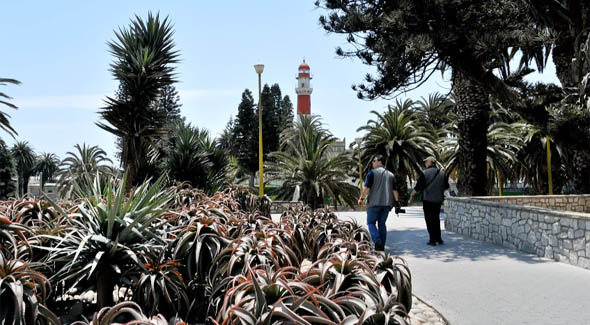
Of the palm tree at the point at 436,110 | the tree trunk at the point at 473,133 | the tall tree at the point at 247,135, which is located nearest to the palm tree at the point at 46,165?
the tall tree at the point at 247,135

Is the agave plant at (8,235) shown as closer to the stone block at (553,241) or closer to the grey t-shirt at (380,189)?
the grey t-shirt at (380,189)

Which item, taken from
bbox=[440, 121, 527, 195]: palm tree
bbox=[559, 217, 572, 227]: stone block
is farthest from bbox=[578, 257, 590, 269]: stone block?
bbox=[440, 121, 527, 195]: palm tree

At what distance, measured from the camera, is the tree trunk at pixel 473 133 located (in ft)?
40.8

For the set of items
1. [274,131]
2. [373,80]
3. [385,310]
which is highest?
[274,131]

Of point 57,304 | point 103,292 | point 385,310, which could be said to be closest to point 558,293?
point 385,310

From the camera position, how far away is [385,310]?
2201 mm

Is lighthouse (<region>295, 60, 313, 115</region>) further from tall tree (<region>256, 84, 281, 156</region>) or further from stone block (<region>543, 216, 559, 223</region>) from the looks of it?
stone block (<region>543, 216, 559, 223</region>)

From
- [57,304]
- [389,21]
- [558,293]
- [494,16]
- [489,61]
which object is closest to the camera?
[57,304]

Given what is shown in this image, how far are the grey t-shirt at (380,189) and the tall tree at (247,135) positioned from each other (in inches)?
1918

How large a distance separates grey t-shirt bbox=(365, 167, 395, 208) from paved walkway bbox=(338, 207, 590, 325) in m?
1.00

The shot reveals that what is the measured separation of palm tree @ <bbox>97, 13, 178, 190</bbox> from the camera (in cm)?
1091

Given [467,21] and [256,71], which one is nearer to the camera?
[467,21]

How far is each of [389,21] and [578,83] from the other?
525cm

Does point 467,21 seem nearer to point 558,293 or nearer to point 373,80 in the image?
point 373,80
